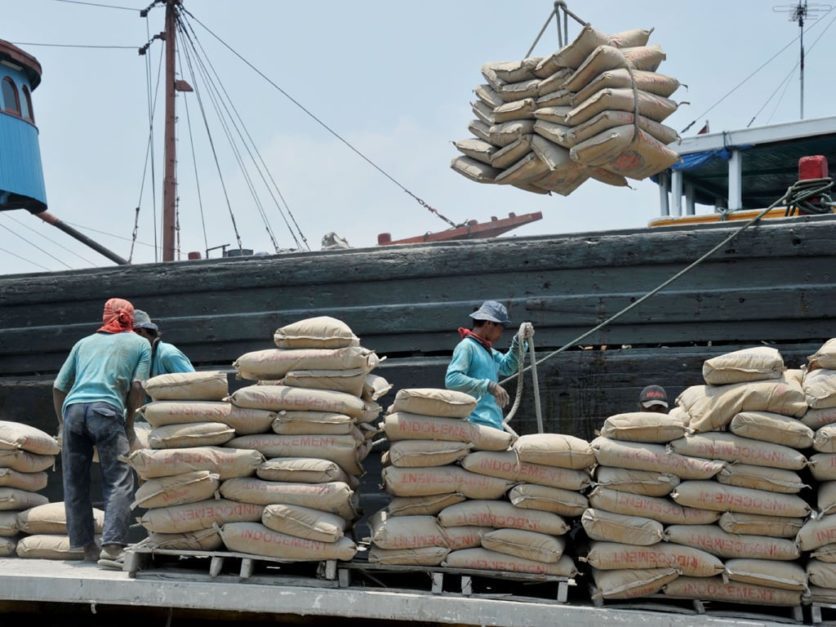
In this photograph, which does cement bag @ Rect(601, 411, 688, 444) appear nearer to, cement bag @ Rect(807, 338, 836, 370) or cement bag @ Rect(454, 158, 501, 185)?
cement bag @ Rect(807, 338, 836, 370)

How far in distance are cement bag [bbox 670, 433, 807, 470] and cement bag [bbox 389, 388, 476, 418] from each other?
100cm

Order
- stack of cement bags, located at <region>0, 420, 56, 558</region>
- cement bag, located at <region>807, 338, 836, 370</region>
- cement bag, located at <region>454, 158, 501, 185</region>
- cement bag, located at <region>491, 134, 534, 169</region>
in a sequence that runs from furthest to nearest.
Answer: cement bag, located at <region>454, 158, 501, 185</region> → cement bag, located at <region>491, 134, 534, 169</region> → stack of cement bags, located at <region>0, 420, 56, 558</region> → cement bag, located at <region>807, 338, 836, 370</region>

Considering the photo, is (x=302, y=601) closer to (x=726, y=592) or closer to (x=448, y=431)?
Result: (x=448, y=431)

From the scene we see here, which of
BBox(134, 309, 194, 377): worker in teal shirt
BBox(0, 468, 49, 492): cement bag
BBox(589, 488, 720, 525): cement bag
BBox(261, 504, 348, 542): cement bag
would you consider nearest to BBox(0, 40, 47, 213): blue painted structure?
BBox(0, 468, 49, 492): cement bag

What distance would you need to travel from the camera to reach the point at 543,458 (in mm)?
4957

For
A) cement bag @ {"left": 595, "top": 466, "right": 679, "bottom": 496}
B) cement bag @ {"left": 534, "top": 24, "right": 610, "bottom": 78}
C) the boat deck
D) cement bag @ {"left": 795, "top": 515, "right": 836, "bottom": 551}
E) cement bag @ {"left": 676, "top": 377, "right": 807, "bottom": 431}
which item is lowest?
the boat deck

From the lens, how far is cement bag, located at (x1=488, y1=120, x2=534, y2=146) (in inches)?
297

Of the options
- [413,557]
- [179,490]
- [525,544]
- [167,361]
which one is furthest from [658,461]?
[167,361]

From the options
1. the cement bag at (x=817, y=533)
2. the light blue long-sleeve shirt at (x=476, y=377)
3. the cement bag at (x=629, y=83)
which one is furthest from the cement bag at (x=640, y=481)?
the cement bag at (x=629, y=83)

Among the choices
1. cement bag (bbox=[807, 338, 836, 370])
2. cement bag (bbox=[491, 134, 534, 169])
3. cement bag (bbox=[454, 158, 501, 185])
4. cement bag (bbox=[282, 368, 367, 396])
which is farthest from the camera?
cement bag (bbox=[454, 158, 501, 185])

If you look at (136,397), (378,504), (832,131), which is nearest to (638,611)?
(378,504)

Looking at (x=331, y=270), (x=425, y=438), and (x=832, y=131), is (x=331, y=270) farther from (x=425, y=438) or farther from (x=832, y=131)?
(x=832, y=131)

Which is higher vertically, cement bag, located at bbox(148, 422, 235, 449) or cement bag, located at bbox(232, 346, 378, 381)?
cement bag, located at bbox(232, 346, 378, 381)

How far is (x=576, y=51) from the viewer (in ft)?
23.6
